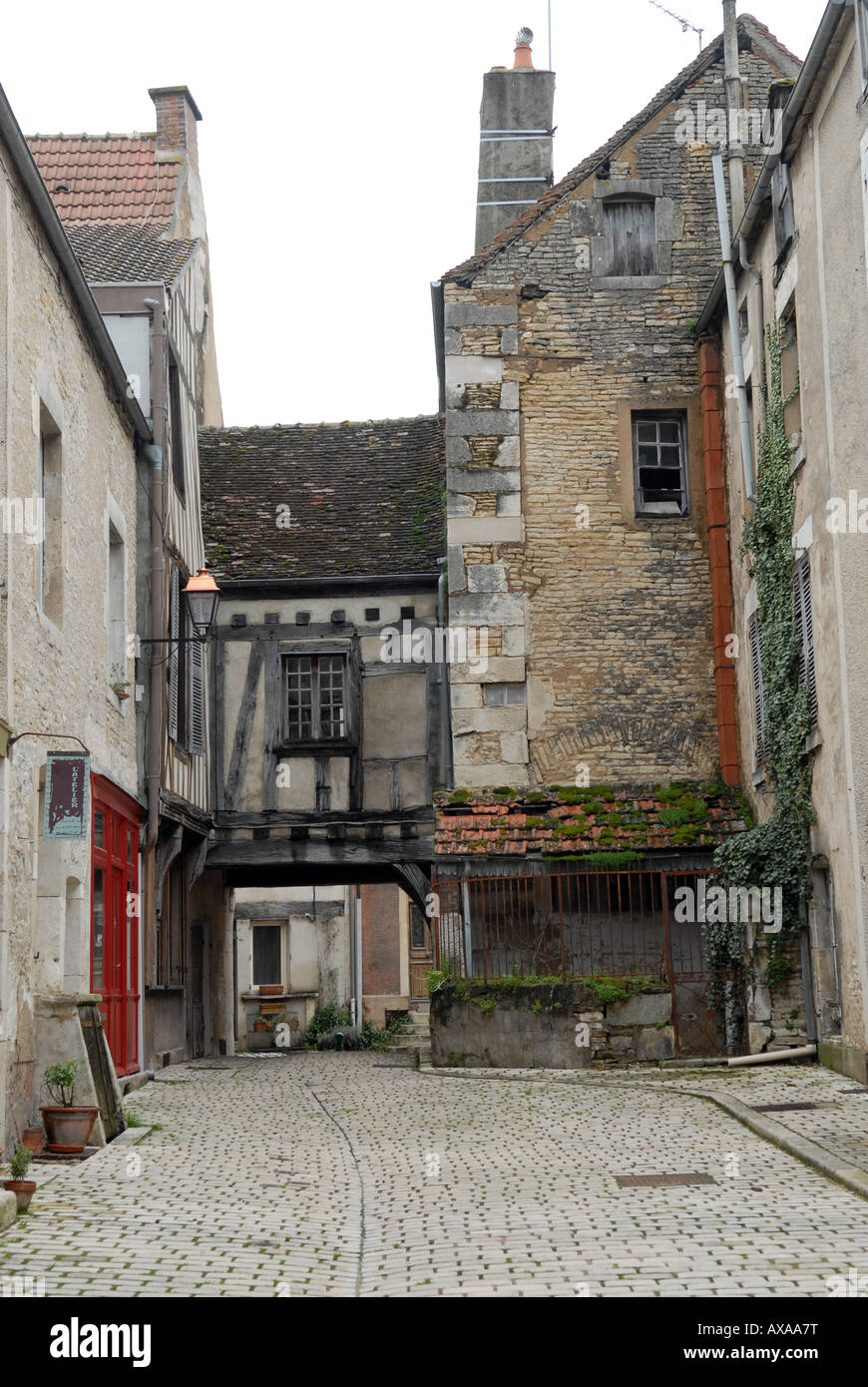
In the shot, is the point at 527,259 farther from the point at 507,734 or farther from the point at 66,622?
the point at 66,622

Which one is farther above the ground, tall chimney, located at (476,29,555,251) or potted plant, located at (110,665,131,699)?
tall chimney, located at (476,29,555,251)

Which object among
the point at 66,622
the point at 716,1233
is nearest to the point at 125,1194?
the point at 716,1233

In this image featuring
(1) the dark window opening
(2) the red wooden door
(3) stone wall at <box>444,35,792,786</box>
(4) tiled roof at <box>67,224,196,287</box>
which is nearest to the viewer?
(2) the red wooden door

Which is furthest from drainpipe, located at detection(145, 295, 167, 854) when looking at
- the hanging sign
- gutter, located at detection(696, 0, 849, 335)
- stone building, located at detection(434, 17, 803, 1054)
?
gutter, located at detection(696, 0, 849, 335)

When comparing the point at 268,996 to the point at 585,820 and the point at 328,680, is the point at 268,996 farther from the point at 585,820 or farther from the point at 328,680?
the point at 585,820

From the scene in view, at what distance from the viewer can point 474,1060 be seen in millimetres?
13602

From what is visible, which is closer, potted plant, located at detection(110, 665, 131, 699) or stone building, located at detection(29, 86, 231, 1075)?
potted plant, located at detection(110, 665, 131, 699)

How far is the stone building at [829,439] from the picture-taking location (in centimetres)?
1071

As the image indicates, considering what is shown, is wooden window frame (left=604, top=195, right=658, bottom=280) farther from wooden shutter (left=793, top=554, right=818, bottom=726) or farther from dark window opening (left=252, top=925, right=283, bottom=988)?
dark window opening (left=252, top=925, right=283, bottom=988)

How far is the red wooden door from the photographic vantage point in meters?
11.9

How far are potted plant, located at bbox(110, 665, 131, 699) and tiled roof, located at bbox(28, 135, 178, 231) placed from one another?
8086 millimetres

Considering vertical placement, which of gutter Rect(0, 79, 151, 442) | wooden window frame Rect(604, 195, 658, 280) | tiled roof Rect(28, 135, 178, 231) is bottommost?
gutter Rect(0, 79, 151, 442)

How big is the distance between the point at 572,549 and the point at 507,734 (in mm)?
2005

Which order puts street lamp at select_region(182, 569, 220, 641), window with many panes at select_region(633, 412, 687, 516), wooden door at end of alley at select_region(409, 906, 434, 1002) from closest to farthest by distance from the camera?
street lamp at select_region(182, 569, 220, 641)
window with many panes at select_region(633, 412, 687, 516)
wooden door at end of alley at select_region(409, 906, 434, 1002)
